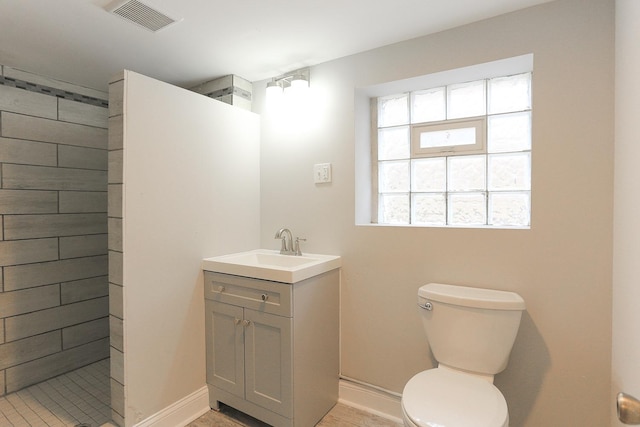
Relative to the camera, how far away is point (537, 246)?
60.4 inches

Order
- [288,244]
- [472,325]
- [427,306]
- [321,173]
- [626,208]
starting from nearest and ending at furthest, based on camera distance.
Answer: [626,208] < [472,325] < [427,306] < [321,173] < [288,244]

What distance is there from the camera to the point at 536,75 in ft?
5.05

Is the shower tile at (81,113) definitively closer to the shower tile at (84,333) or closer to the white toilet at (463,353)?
the shower tile at (84,333)

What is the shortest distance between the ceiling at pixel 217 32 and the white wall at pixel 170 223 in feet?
0.96

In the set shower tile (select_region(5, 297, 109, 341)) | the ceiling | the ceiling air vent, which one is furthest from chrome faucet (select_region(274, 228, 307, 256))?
shower tile (select_region(5, 297, 109, 341))

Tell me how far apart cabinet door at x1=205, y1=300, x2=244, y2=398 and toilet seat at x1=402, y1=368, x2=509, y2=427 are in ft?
3.18

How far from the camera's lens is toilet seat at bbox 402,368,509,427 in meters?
1.14

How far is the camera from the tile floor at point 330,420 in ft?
6.00

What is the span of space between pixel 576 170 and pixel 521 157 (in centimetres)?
29

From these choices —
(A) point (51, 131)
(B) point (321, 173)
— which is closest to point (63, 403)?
(A) point (51, 131)

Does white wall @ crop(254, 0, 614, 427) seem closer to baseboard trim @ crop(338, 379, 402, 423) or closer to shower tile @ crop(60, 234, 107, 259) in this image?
baseboard trim @ crop(338, 379, 402, 423)

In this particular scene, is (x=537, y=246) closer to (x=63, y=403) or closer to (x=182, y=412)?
(x=182, y=412)

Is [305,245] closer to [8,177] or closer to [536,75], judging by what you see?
[536,75]

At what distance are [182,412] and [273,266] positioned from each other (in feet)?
3.13
